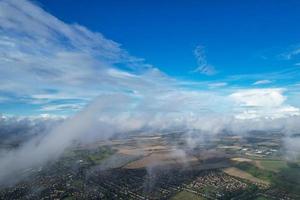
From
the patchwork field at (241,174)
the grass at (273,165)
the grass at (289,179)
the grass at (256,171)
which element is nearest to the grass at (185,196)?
the patchwork field at (241,174)

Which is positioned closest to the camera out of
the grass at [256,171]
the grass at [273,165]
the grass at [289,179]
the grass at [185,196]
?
the grass at [185,196]

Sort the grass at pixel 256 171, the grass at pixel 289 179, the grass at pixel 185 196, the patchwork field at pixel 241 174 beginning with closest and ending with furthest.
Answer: the grass at pixel 185 196 → the grass at pixel 289 179 → the patchwork field at pixel 241 174 → the grass at pixel 256 171

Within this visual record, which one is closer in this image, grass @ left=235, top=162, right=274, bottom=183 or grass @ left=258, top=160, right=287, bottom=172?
grass @ left=235, top=162, right=274, bottom=183

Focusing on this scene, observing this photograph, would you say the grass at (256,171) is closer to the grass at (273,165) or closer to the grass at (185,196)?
the grass at (273,165)

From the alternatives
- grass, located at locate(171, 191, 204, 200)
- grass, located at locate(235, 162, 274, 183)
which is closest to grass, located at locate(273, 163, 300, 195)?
grass, located at locate(235, 162, 274, 183)

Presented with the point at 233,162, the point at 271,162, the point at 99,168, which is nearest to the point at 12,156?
the point at 99,168

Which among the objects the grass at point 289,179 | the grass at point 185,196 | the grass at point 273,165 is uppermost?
the grass at point 273,165

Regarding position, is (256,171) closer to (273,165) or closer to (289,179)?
(289,179)

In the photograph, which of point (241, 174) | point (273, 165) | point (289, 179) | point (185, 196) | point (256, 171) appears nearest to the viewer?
point (185, 196)

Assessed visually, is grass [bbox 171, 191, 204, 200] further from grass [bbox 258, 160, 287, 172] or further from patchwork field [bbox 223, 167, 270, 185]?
grass [bbox 258, 160, 287, 172]

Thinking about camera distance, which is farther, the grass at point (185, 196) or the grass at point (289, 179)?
the grass at point (289, 179)

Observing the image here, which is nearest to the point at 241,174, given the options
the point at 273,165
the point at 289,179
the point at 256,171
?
the point at 256,171
